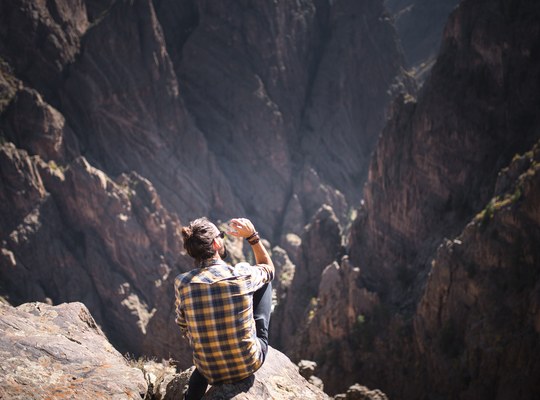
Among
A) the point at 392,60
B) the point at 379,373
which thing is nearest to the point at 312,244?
the point at 379,373

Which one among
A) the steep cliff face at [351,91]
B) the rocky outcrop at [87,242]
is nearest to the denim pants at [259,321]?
the rocky outcrop at [87,242]

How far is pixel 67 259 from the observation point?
5797 centimetres

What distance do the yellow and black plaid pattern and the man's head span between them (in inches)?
7.2

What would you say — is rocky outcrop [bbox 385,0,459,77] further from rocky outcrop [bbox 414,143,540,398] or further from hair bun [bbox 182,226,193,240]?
hair bun [bbox 182,226,193,240]

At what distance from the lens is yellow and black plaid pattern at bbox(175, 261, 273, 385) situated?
574cm

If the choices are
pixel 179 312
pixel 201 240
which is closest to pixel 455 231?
pixel 179 312

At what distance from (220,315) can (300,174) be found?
84.2 m

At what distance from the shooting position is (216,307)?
5.76 metres

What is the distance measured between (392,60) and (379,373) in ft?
283

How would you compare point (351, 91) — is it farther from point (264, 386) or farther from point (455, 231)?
point (264, 386)

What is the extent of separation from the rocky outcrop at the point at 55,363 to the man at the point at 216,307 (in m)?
1.88

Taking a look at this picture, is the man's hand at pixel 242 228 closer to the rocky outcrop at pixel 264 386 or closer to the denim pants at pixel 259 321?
the denim pants at pixel 259 321

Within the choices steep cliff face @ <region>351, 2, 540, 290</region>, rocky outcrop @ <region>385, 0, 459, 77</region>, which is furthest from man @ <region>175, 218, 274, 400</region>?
rocky outcrop @ <region>385, 0, 459, 77</region>

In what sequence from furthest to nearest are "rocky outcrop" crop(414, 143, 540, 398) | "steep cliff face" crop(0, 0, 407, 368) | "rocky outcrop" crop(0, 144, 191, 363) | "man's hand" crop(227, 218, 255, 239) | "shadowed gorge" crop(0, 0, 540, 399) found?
1. "steep cliff face" crop(0, 0, 407, 368)
2. "rocky outcrop" crop(0, 144, 191, 363)
3. "shadowed gorge" crop(0, 0, 540, 399)
4. "rocky outcrop" crop(414, 143, 540, 398)
5. "man's hand" crop(227, 218, 255, 239)
